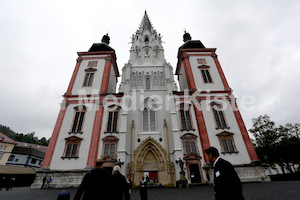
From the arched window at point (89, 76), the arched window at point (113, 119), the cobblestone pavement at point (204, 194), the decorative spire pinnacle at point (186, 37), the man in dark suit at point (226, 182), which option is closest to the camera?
the man in dark suit at point (226, 182)

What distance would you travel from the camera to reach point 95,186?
2727 mm

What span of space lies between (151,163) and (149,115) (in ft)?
19.6

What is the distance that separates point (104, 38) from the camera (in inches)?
1236

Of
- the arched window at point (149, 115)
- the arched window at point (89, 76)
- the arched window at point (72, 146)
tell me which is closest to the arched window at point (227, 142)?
the arched window at point (149, 115)

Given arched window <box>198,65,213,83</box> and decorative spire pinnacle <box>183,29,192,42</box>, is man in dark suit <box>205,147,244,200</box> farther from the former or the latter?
decorative spire pinnacle <box>183,29,192,42</box>

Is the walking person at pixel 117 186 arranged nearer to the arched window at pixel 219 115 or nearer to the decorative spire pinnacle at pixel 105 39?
Answer: the arched window at pixel 219 115

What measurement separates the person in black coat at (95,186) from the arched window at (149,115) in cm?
1579

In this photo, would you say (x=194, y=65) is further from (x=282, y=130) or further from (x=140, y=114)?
(x=282, y=130)

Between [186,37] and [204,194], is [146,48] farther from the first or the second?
[204,194]

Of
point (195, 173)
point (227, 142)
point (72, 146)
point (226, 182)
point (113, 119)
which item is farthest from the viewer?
point (113, 119)

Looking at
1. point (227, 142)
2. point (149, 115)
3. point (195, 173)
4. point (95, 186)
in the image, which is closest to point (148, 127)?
point (149, 115)

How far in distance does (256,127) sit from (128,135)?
77.2 ft

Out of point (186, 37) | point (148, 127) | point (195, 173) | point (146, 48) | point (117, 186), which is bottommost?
point (117, 186)

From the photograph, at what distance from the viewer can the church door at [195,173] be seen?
1564cm
